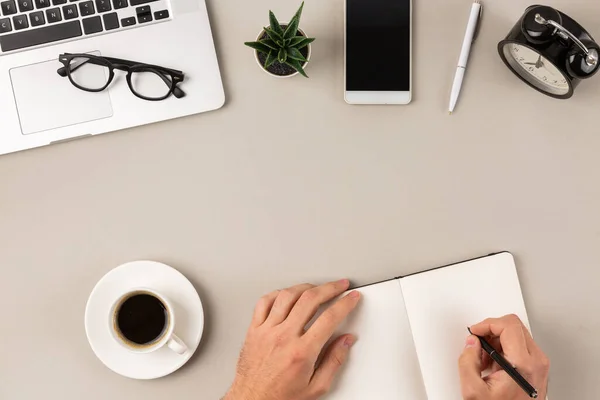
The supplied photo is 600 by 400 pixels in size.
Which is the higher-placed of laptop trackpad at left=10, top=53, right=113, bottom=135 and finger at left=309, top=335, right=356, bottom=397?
laptop trackpad at left=10, top=53, right=113, bottom=135

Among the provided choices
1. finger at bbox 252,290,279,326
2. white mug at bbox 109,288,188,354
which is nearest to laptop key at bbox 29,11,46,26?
white mug at bbox 109,288,188,354

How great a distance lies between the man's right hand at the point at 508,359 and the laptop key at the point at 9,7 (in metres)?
0.82

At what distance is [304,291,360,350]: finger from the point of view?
771mm

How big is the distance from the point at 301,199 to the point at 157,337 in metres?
0.30

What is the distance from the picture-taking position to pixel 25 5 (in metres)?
0.81

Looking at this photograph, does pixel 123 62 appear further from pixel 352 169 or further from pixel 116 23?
pixel 352 169

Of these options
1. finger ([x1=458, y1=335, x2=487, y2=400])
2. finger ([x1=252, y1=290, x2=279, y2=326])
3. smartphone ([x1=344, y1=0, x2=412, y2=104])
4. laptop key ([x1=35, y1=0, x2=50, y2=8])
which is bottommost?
finger ([x1=458, y1=335, x2=487, y2=400])

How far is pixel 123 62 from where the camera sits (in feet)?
2.65

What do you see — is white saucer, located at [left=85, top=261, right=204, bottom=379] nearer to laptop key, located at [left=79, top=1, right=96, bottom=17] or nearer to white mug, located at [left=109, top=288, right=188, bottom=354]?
white mug, located at [left=109, top=288, right=188, bottom=354]

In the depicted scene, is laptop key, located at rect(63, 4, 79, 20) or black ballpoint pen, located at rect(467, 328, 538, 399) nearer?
black ballpoint pen, located at rect(467, 328, 538, 399)

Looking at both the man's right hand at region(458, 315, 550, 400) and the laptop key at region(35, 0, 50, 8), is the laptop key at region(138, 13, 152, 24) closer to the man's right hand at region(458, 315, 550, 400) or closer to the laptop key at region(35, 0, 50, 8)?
the laptop key at region(35, 0, 50, 8)

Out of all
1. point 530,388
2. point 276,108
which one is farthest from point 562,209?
point 276,108

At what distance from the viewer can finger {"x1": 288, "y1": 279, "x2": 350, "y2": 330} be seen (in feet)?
2.56

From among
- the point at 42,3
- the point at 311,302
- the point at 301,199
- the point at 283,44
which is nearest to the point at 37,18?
the point at 42,3
